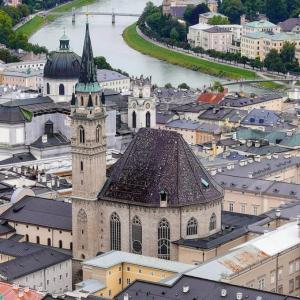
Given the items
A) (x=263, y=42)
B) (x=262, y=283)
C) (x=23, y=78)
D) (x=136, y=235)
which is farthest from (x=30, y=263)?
(x=263, y=42)

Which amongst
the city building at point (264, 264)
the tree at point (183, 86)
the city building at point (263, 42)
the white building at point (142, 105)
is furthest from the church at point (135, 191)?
the city building at point (263, 42)

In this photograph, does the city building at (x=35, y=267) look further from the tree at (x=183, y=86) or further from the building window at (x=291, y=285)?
the tree at (x=183, y=86)

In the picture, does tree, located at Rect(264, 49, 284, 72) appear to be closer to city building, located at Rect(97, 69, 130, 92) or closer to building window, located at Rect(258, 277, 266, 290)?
city building, located at Rect(97, 69, 130, 92)

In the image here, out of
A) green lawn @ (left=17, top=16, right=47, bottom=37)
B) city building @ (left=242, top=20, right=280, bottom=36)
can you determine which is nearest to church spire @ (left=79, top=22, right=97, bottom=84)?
city building @ (left=242, top=20, right=280, bottom=36)

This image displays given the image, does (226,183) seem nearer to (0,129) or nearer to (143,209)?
(143,209)

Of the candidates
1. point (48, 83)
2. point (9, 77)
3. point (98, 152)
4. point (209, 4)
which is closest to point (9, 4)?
point (209, 4)
